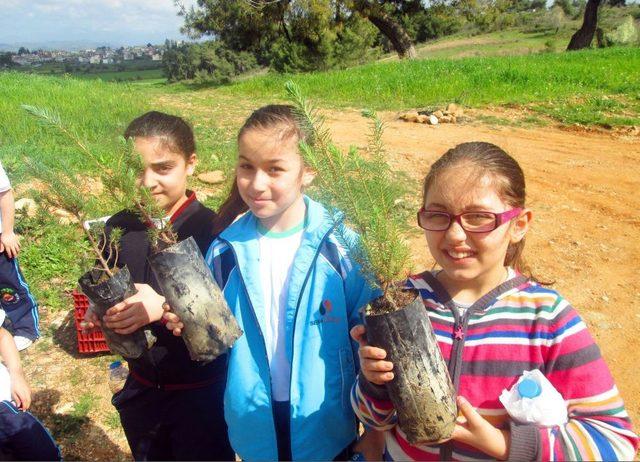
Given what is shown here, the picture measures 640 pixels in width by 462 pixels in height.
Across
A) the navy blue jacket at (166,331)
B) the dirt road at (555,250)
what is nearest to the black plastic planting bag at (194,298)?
the navy blue jacket at (166,331)

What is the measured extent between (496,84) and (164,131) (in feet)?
37.5

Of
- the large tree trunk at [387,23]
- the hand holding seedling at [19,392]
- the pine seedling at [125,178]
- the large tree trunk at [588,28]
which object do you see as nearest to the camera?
the pine seedling at [125,178]

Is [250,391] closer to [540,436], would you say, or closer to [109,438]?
[540,436]

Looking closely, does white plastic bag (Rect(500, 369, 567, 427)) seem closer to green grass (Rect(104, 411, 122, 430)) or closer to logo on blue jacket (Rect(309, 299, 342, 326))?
logo on blue jacket (Rect(309, 299, 342, 326))

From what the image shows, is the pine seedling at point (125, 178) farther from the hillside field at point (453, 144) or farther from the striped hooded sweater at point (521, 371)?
the striped hooded sweater at point (521, 371)

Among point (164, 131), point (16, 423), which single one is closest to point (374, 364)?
point (164, 131)

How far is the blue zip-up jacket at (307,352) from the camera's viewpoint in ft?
5.31

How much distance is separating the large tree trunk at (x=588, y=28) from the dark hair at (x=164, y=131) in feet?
90.4

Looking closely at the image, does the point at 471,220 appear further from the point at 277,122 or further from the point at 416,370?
the point at 277,122

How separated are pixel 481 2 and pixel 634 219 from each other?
20930 millimetres

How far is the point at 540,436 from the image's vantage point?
121 cm

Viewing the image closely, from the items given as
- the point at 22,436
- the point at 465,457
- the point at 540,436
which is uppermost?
the point at 540,436

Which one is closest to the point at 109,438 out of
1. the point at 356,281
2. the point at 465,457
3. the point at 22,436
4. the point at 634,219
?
the point at 22,436

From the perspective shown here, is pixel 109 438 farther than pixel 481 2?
No
